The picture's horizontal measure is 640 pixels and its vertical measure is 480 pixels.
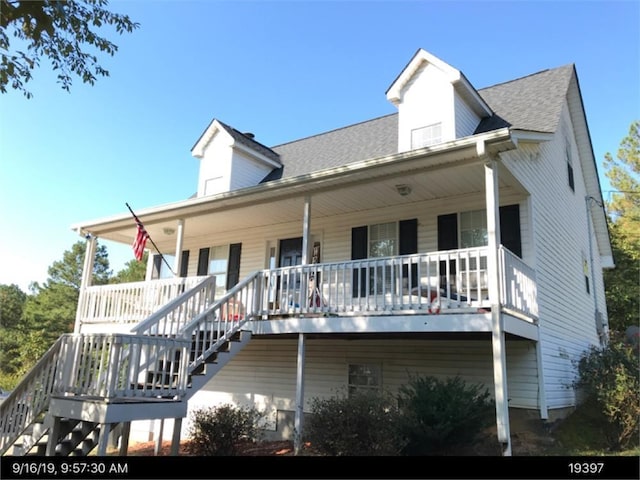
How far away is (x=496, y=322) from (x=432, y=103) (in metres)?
5.35

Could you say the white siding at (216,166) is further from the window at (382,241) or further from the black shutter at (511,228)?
the black shutter at (511,228)

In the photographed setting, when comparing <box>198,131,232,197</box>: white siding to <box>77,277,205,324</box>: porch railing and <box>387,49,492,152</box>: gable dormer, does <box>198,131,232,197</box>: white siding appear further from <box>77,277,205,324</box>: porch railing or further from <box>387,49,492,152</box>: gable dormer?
<box>387,49,492,152</box>: gable dormer

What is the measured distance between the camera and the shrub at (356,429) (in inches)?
271

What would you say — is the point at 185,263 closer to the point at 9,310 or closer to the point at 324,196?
the point at 324,196

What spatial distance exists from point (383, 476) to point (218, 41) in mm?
9727

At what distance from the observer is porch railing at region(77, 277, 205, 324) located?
1066 cm

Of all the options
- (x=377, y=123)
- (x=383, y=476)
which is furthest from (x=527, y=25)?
(x=383, y=476)

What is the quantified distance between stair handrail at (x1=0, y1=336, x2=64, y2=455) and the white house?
0.11 feet

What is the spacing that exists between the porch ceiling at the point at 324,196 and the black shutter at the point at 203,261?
87 cm

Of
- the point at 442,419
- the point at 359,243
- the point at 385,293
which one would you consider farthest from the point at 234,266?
the point at 442,419

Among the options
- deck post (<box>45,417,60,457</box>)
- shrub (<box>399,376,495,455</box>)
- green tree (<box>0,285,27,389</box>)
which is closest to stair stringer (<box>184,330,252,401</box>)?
deck post (<box>45,417,60,457</box>)

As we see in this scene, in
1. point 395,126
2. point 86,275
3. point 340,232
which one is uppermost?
point 395,126

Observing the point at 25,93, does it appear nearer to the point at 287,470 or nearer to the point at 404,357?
the point at 287,470

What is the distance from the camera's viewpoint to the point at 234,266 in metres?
13.8
